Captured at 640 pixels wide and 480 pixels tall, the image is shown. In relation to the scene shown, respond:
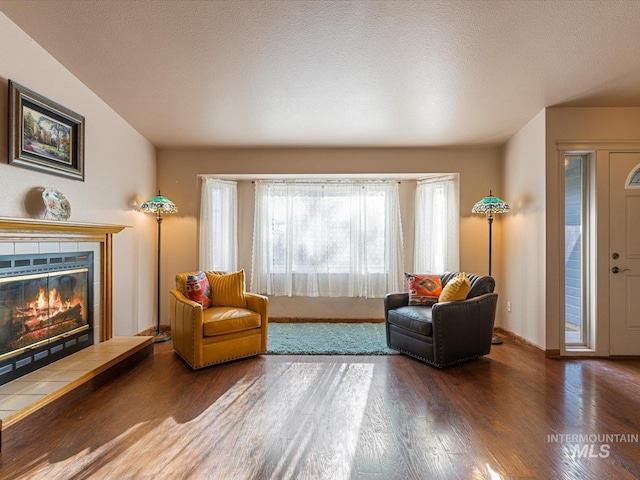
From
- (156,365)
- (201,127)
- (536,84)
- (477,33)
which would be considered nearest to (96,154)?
(201,127)

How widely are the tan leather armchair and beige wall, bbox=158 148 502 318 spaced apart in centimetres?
126

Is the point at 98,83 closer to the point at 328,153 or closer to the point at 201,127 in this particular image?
the point at 201,127

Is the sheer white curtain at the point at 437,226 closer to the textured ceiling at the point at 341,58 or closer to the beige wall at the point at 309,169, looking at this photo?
the beige wall at the point at 309,169

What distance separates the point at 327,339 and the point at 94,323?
8.01 ft

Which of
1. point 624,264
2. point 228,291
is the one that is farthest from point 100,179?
point 624,264

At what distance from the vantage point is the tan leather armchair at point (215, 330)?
293cm

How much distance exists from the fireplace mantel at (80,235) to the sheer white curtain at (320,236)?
1949 millimetres

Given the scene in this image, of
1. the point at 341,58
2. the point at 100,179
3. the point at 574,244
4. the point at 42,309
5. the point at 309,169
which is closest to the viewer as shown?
the point at 341,58

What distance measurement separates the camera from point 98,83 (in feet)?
9.03

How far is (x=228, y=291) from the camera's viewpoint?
356cm

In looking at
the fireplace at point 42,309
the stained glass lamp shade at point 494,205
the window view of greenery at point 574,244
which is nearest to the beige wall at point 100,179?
the fireplace at point 42,309

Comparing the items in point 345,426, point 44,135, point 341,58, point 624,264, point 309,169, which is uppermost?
point 341,58

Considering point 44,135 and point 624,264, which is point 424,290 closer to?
point 624,264

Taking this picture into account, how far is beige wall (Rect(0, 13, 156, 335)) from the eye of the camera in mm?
2164
